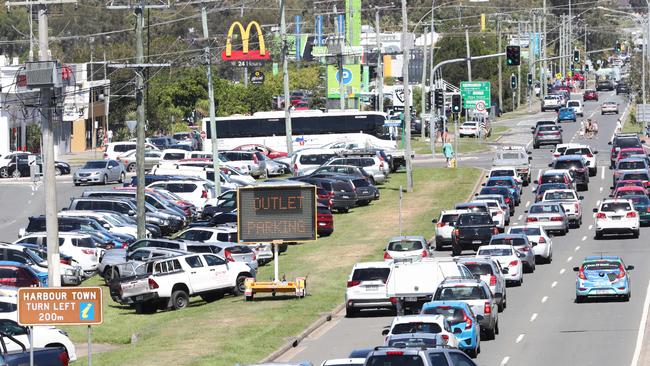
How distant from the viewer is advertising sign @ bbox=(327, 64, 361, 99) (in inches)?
4948

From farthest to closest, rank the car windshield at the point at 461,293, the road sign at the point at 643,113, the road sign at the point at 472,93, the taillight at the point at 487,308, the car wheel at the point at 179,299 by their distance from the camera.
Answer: the road sign at the point at 643,113 < the road sign at the point at 472,93 < the car wheel at the point at 179,299 < the car windshield at the point at 461,293 < the taillight at the point at 487,308

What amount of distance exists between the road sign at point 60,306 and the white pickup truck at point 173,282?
20628 millimetres

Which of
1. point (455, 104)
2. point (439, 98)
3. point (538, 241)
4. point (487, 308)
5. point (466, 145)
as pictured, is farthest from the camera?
point (466, 145)

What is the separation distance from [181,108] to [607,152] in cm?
4563

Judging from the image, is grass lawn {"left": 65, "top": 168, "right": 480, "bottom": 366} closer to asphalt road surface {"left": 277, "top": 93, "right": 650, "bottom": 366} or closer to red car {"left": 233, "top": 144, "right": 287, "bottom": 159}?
asphalt road surface {"left": 277, "top": 93, "right": 650, "bottom": 366}

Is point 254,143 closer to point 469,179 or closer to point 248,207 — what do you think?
point 469,179

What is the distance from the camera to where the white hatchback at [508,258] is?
145 ft

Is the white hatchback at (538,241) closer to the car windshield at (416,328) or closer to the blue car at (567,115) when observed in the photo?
the car windshield at (416,328)

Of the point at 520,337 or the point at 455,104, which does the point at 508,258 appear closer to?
the point at 520,337

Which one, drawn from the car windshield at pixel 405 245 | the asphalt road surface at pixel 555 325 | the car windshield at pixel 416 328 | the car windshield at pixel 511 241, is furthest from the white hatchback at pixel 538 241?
the car windshield at pixel 416 328

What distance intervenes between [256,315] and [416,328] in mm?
11577

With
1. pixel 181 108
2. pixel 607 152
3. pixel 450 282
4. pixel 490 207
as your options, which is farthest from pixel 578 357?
pixel 181 108

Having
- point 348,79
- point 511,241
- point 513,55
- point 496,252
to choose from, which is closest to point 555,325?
point 496,252

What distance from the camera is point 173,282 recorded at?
4359cm
